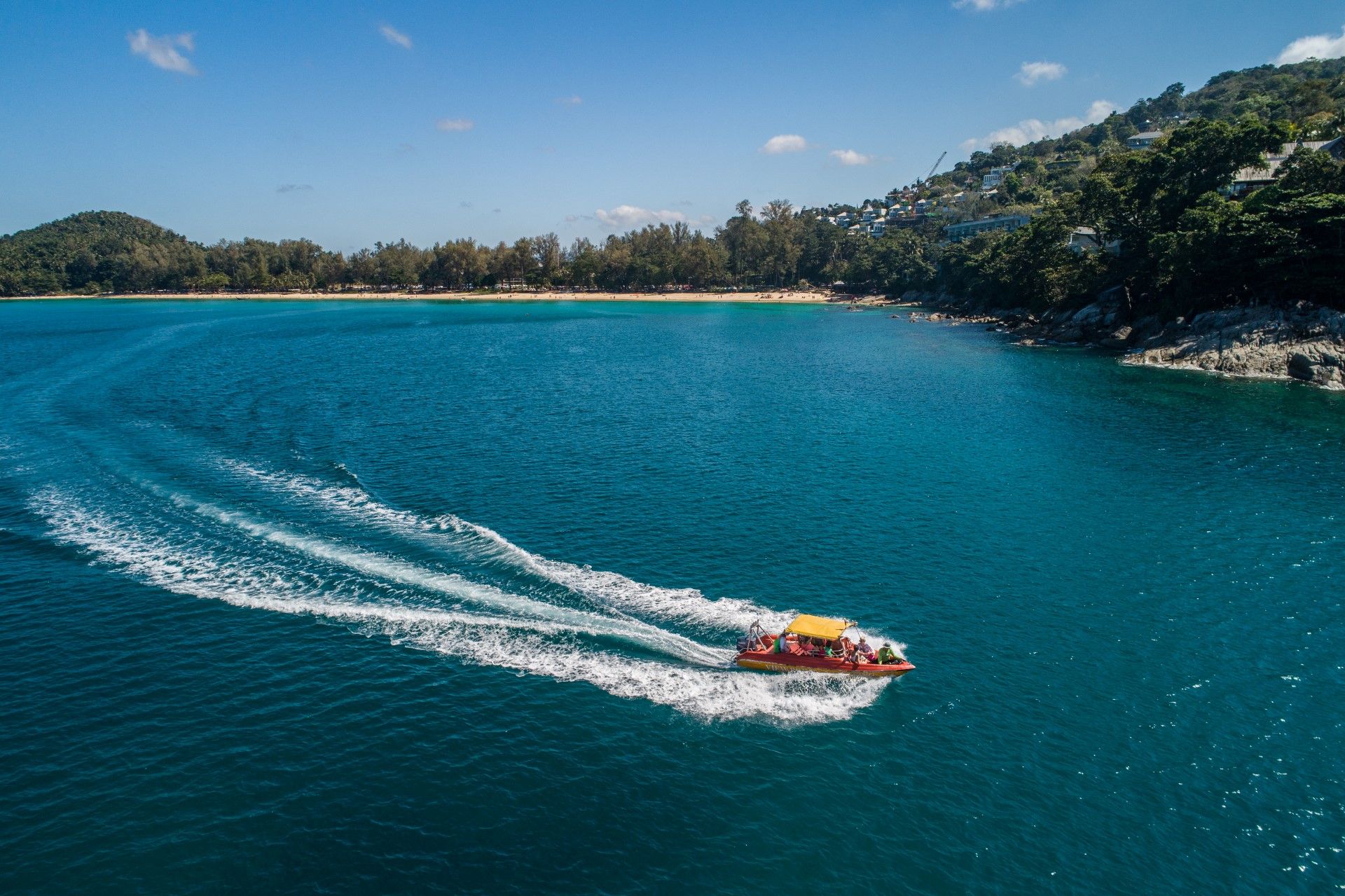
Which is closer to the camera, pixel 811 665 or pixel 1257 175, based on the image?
pixel 811 665

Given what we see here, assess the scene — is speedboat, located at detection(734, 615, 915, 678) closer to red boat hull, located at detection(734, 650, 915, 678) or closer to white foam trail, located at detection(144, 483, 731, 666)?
red boat hull, located at detection(734, 650, 915, 678)

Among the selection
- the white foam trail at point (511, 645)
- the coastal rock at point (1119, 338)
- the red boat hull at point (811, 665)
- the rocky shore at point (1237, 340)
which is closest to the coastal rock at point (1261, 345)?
the rocky shore at point (1237, 340)

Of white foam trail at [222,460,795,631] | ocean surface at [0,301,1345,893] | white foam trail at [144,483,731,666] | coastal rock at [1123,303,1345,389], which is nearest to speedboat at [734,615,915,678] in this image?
ocean surface at [0,301,1345,893]

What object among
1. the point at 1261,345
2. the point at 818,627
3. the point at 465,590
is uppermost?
the point at 1261,345

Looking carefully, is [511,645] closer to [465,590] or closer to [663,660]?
[465,590]

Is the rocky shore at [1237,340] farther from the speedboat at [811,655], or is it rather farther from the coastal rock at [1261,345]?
the speedboat at [811,655]

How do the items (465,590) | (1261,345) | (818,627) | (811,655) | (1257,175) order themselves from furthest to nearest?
(1257,175) → (1261,345) → (465,590) → (818,627) → (811,655)

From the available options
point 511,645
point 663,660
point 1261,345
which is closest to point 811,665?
point 663,660
